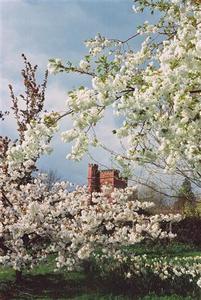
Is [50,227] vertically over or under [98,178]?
under

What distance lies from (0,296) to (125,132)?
210 inches

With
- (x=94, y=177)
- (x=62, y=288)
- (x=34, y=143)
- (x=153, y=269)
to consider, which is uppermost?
(x=94, y=177)

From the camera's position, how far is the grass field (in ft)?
29.2

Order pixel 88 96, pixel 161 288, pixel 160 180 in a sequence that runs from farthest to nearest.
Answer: pixel 160 180 → pixel 161 288 → pixel 88 96

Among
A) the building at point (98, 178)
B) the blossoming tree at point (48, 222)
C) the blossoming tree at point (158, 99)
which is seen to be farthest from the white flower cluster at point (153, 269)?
the building at point (98, 178)

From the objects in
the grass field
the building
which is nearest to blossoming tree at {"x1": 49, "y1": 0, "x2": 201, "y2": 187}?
the grass field

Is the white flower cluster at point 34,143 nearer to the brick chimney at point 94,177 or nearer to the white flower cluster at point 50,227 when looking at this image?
the white flower cluster at point 50,227

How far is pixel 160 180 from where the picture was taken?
1012 centimetres

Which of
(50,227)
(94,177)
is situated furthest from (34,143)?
(94,177)

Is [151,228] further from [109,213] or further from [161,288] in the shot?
[161,288]

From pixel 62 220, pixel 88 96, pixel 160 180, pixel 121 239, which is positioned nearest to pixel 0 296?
pixel 62 220

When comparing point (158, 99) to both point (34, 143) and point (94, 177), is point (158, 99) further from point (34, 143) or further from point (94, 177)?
point (94, 177)

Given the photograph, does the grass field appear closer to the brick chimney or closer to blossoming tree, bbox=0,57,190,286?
blossoming tree, bbox=0,57,190,286

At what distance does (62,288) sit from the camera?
10.1 meters
